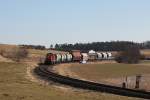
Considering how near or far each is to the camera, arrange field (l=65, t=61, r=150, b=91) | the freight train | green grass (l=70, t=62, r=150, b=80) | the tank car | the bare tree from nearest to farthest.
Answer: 1. field (l=65, t=61, r=150, b=91)
2. green grass (l=70, t=62, r=150, b=80)
3. the tank car
4. the freight train
5. the bare tree

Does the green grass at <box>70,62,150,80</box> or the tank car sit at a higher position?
the tank car

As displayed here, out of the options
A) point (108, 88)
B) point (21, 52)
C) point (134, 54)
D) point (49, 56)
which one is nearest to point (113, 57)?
point (134, 54)

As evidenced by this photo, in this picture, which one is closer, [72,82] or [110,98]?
[110,98]

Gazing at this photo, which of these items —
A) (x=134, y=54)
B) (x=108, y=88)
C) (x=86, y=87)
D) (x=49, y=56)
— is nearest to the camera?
(x=108, y=88)

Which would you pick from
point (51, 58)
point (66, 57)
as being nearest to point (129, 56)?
point (66, 57)

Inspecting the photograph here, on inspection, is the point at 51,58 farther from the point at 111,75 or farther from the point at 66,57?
the point at 111,75

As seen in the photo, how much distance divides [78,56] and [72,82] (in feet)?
220

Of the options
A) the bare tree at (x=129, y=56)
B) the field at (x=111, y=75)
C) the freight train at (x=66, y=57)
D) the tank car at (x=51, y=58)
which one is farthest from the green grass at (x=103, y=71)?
the bare tree at (x=129, y=56)

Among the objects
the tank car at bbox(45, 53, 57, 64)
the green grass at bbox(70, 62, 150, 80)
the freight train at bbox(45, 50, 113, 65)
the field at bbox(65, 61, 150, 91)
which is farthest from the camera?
the freight train at bbox(45, 50, 113, 65)

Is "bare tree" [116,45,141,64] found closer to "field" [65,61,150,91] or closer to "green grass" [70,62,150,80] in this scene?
"green grass" [70,62,150,80]

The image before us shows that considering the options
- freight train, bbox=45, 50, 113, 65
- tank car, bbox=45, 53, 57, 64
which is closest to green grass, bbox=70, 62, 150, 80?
tank car, bbox=45, 53, 57, 64

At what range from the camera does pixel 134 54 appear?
14638cm

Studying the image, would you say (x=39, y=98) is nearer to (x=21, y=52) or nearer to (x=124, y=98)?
(x=124, y=98)

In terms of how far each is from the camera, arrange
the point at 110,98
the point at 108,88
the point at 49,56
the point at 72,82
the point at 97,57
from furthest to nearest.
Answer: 1. the point at 97,57
2. the point at 49,56
3. the point at 72,82
4. the point at 108,88
5. the point at 110,98
